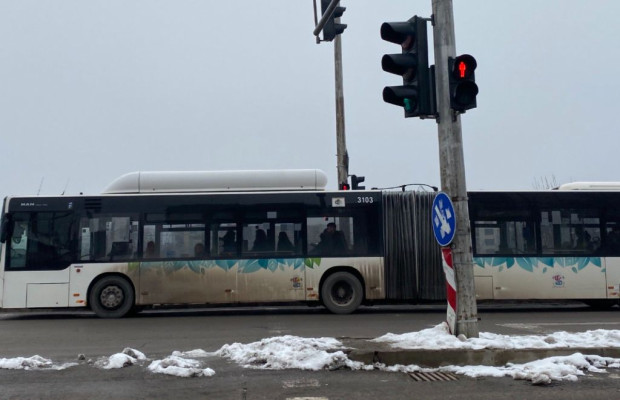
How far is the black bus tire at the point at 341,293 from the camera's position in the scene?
1430cm

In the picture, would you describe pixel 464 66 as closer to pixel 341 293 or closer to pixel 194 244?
pixel 341 293

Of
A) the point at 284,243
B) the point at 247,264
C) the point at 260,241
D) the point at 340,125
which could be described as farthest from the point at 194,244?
the point at 340,125

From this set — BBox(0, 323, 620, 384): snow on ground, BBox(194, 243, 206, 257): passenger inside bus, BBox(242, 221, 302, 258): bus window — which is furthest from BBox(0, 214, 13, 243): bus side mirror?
BBox(0, 323, 620, 384): snow on ground

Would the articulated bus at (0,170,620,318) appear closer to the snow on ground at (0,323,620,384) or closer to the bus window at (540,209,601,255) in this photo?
the bus window at (540,209,601,255)

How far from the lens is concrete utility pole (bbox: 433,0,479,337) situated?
822cm

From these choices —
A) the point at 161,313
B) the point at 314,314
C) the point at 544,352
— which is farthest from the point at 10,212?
the point at 544,352

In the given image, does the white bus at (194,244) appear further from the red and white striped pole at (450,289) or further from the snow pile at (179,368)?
the snow pile at (179,368)

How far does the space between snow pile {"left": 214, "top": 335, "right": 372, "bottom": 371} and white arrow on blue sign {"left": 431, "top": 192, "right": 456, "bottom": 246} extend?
2.09m

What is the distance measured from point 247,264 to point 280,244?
3.03 ft

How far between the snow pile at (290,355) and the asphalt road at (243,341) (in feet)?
0.57

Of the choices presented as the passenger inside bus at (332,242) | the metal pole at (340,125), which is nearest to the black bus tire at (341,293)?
the passenger inside bus at (332,242)

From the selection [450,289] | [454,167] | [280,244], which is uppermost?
[454,167]

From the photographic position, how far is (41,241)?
46.1ft

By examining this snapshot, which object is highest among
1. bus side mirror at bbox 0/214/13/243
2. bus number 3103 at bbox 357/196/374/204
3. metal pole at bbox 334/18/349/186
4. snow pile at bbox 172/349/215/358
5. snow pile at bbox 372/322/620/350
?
metal pole at bbox 334/18/349/186
